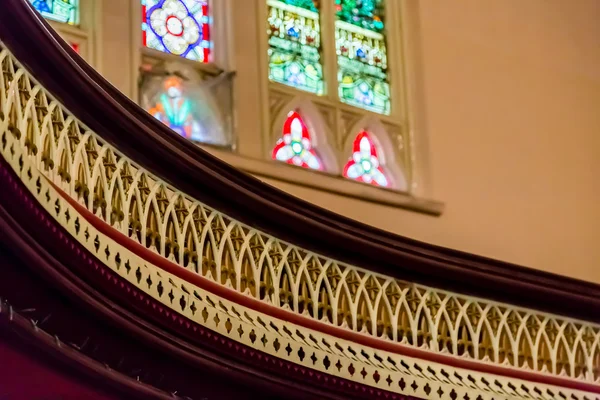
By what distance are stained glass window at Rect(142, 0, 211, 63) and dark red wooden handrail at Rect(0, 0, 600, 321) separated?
2386 millimetres

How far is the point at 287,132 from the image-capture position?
8.31 m

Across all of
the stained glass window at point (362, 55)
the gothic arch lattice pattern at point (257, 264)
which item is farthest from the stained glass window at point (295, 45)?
the gothic arch lattice pattern at point (257, 264)

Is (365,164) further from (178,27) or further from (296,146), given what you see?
(178,27)

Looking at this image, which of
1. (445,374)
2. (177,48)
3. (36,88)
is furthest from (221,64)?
(36,88)

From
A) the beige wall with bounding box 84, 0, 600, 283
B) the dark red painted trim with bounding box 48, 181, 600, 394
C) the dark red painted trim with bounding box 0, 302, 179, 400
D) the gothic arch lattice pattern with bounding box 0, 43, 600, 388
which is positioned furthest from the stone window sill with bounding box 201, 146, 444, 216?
the dark red painted trim with bounding box 0, 302, 179, 400

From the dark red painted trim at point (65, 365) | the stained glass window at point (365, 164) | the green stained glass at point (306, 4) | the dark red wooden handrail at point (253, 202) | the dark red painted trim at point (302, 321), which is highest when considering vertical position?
the green stained glass at point (306, 4)

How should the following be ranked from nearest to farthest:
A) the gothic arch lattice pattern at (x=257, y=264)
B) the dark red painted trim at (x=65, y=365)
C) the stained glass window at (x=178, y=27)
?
the dark red painted trim at (x=65, y=365) < the gothic arch lattice pattern at (x=257, y=264) < the stained glass window at (x=178, y=27)

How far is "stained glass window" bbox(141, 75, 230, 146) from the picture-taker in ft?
25.3

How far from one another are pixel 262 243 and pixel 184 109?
88.7 inches

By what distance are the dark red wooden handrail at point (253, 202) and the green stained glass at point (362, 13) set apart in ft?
9.71

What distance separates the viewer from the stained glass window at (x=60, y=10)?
7.39m

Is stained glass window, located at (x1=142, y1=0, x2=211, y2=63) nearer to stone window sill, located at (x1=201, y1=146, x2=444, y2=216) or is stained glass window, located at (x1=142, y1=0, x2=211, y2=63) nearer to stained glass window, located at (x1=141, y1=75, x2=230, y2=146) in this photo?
stained glass window, located at (x1=141, y1=75, x2=230, y2=146)

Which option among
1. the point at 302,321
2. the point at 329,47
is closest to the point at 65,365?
the point at 302,321

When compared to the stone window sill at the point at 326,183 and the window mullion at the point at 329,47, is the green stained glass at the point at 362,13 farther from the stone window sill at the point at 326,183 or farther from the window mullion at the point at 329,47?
the stone window sill at the point at 326,183
